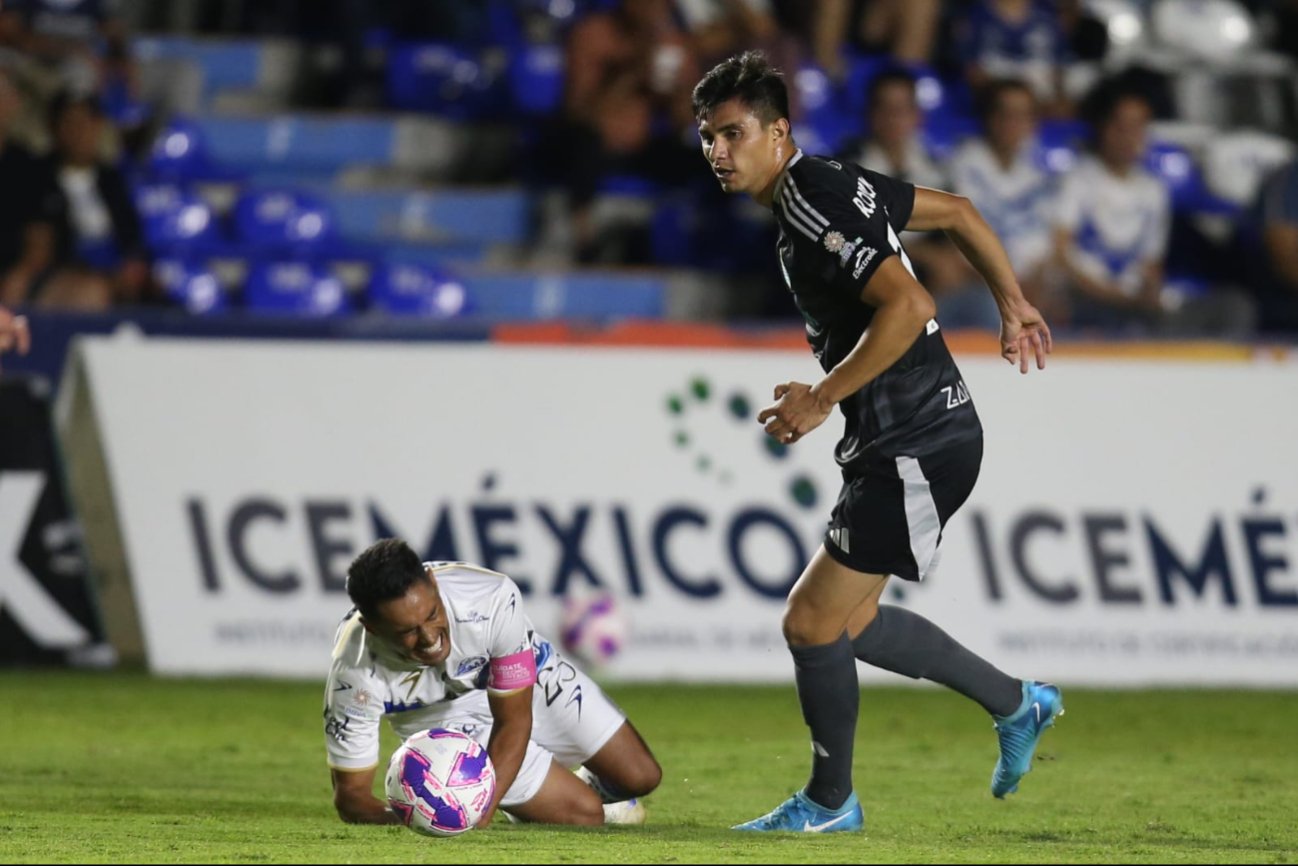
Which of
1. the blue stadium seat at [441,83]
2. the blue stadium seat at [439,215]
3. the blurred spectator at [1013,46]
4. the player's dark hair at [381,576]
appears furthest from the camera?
the blurred spectator at [1013,46]

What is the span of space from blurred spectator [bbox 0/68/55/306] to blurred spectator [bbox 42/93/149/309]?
0.31 feet

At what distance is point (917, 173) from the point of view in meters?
12.1

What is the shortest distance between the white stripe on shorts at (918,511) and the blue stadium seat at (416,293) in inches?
278

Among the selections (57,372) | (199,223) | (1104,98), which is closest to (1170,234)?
(1104,98)

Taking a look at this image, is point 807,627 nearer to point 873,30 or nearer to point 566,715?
point 566,715

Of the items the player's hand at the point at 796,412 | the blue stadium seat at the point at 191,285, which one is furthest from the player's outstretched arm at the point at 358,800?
the blue stadium seat at the point at 191,285

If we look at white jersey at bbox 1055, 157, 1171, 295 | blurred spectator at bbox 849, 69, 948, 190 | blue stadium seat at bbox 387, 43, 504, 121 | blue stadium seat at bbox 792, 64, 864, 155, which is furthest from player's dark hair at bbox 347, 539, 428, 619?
blue stadium seat at bbox 387, 43, 504, 121

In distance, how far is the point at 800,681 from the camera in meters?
5.87

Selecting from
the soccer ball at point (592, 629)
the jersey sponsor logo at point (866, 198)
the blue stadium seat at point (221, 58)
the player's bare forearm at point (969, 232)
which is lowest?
the soccer ball at point (592, 629)

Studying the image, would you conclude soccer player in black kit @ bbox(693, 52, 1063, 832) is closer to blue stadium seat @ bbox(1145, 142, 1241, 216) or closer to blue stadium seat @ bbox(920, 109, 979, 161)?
blue stadium seat @ bbox(920, 109, 979, 161)

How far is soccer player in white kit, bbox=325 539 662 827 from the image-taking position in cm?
546

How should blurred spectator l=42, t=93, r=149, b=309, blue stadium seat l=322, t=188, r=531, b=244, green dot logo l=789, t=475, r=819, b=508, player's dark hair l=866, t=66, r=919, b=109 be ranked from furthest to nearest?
1. blue stadium seat l=322, t=188, r=531, b=244
2. player's dark hair l=866, t=66, r=919, b=109
3. blurred spectator l=42, t=93, r=149, b=309
4. green dot logo l=789, t=475, r=819, b=508

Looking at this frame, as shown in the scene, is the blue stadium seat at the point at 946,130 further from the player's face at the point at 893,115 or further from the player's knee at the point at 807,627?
the player's knee at the point at 807,627

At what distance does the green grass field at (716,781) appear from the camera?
5.19 meters
